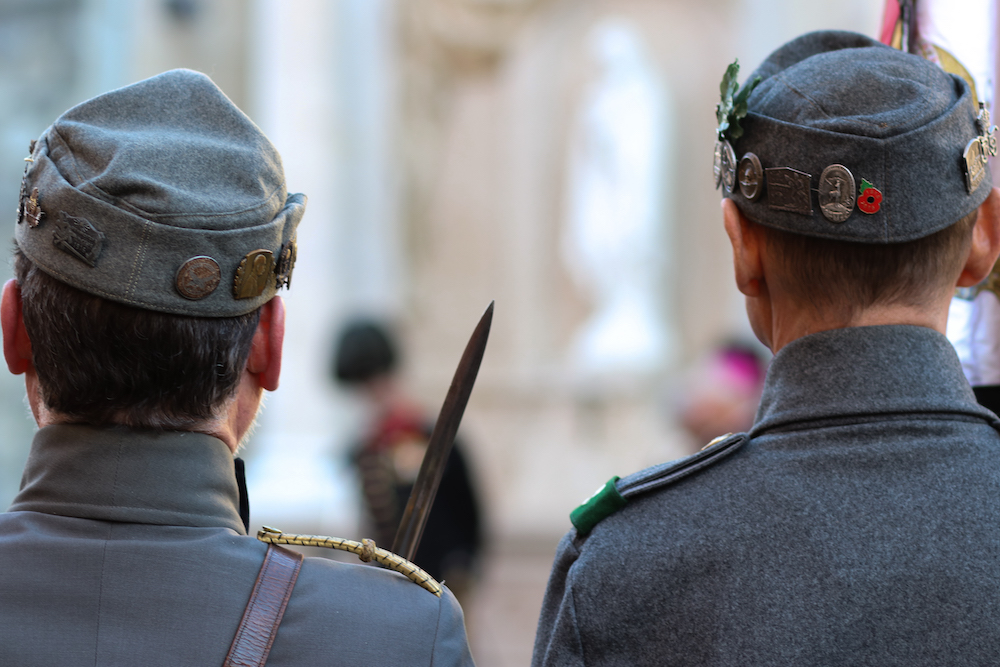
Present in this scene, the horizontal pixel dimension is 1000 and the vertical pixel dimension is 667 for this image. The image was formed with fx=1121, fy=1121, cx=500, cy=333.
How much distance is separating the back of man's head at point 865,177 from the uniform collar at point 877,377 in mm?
41

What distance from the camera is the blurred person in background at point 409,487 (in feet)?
13.1

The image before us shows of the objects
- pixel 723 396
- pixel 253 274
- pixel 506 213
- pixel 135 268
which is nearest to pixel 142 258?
pixel 135 268

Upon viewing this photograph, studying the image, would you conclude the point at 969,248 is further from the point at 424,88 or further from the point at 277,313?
the point at 424,88

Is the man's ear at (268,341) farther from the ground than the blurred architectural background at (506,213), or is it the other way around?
the man's ear at (268,341)

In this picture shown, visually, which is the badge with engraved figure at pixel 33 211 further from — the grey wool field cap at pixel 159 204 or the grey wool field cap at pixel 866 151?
the grey wool field cap at pixel 866 151

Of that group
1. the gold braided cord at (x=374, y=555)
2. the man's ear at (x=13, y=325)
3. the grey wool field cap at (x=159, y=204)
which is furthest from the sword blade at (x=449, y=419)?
the man's ear at (x=13, y=325)

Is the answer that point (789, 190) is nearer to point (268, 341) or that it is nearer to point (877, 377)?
point (877, 377)

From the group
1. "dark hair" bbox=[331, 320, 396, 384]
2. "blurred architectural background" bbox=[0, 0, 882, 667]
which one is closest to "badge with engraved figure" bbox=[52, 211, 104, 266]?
"dark hair" bbox=[331, 320, 396, 384]

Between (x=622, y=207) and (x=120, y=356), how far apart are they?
7.63m

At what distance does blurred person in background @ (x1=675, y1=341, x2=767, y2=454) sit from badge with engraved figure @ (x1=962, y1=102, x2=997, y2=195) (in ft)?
8.38

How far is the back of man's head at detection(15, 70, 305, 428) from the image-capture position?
1.10 metres

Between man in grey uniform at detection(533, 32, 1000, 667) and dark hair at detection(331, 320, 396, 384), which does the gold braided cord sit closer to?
man in grey uniform at detection(533, 32, 1000, 667)

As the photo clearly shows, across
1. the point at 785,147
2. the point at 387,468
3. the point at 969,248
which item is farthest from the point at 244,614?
the point at 387,468

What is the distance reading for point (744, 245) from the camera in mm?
1296
